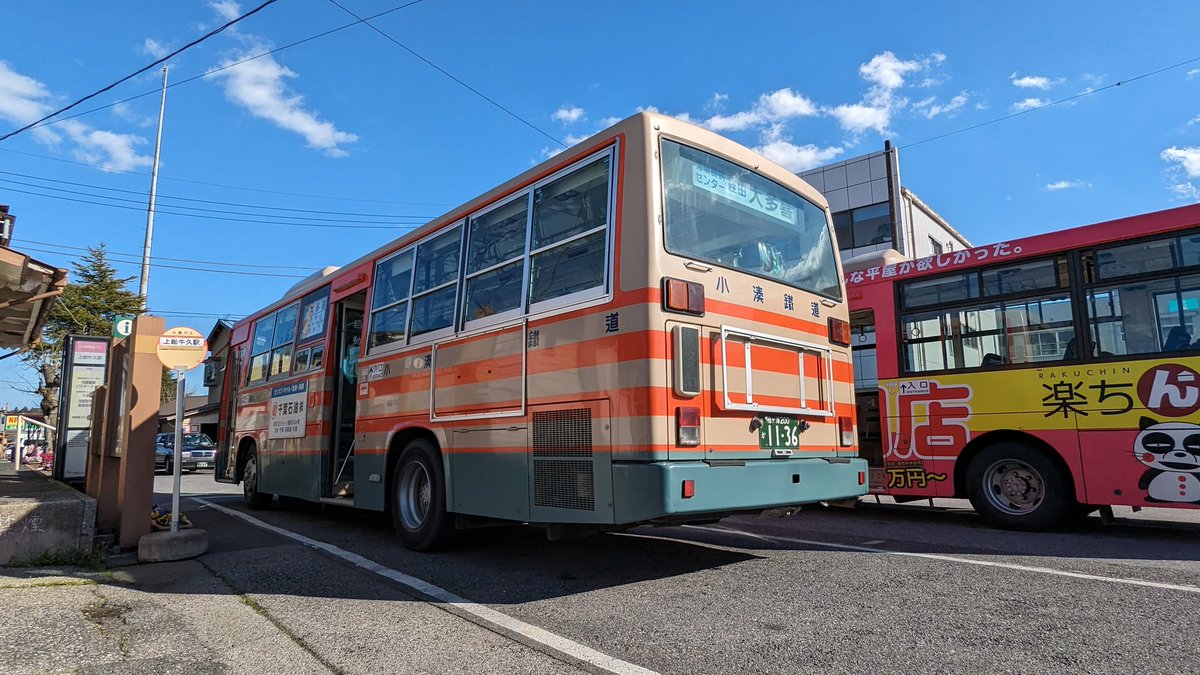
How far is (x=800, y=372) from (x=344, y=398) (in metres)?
5.63

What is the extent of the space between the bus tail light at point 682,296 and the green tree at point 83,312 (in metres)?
28.5

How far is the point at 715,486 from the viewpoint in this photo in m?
4.42

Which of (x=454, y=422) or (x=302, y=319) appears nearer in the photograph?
(x=454, y=422)

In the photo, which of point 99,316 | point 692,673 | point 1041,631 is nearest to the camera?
point 692,673

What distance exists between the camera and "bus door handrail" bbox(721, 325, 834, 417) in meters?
4.78

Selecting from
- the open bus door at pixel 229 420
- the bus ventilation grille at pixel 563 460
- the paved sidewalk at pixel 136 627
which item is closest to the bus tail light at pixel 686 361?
the bus ventilation grille at pixel 563 460

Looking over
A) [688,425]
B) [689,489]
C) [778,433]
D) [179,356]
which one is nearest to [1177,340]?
[778,433]

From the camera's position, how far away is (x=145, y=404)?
6.66 metres

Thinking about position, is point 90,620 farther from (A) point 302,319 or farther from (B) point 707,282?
(A) point 302,319

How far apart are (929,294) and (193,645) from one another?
316 inches

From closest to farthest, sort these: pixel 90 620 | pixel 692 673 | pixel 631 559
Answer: pixel 692 673 < pixel 90 620 < pixel 631 559

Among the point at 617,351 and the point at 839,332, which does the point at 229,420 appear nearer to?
the point at 617,351

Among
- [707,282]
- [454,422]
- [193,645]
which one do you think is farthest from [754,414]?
[193,645]

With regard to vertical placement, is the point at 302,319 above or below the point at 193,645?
above
